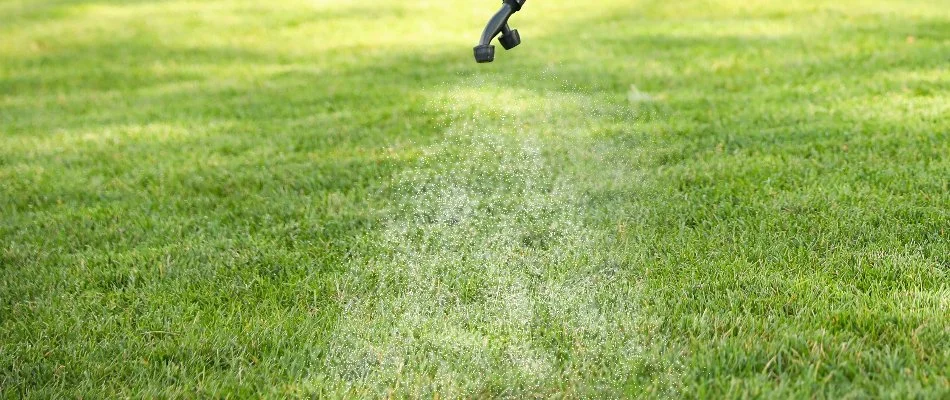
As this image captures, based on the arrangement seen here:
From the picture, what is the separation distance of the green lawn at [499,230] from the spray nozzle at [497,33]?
2.46ft

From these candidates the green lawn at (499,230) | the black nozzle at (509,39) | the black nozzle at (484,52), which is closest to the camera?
the green lawn at (499,230)

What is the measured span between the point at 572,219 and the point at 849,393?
55.5 inches

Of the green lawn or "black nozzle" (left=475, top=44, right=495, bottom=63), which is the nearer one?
the green lawn

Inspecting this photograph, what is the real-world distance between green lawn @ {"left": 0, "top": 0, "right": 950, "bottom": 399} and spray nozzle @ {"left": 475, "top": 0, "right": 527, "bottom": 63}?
2.46ft

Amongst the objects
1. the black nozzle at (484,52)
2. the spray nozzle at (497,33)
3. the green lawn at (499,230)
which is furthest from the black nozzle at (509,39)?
the green lawn at (499,230)

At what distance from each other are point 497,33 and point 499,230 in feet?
3.24

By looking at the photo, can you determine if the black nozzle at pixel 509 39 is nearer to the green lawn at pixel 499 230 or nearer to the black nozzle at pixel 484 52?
the black nozzle at pixel 484 52

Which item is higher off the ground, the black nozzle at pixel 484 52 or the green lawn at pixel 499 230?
the black nozzle at pixel 484 52

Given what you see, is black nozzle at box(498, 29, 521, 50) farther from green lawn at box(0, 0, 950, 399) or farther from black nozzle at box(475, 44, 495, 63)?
green lawn at box(0, 0, 950, 399)

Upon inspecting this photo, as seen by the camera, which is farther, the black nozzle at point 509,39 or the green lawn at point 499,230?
the black nozzle at point 509,39

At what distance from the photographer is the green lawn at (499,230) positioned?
216cm

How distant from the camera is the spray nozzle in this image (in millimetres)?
2283

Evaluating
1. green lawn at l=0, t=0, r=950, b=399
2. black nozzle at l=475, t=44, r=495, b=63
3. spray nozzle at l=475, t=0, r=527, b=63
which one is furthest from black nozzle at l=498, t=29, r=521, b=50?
green lawn at l=0, t=0, r=950, b=399

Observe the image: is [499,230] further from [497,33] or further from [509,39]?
[497,33]
